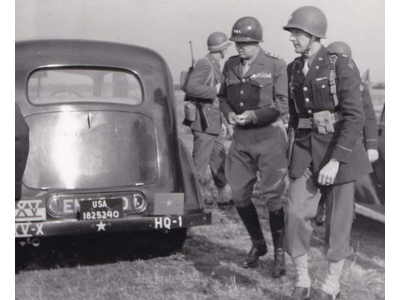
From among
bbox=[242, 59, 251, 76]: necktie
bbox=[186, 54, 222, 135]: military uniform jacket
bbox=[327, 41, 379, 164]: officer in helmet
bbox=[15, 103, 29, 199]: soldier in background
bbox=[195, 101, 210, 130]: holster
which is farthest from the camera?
bbox=[195, 101, 210, 130]: holster

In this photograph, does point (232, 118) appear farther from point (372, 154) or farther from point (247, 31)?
point (372, 154)

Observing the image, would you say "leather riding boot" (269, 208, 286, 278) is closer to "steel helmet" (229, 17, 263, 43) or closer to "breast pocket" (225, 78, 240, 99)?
"breast pocket" (225, 78, 240, 99)

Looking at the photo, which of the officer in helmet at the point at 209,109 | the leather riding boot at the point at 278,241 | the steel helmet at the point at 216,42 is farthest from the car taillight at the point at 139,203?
the steel helmet at the point at 216,42

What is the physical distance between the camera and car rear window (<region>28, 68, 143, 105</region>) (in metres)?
4.94

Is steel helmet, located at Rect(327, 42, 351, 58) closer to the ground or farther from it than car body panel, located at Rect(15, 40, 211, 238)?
farther from it

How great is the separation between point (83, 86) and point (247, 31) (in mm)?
1652

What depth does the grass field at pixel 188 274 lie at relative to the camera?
13.9 feet

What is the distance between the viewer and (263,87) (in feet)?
15.8

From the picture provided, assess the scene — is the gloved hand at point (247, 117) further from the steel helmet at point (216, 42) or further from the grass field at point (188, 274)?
the steel helmet at point (216, 42)

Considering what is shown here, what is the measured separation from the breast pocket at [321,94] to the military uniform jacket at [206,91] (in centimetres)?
318

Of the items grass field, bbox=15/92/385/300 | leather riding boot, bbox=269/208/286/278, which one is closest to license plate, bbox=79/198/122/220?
grass field, bbox=15/92/385/300

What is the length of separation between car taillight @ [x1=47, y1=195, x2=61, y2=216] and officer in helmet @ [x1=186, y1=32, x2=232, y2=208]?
284cm

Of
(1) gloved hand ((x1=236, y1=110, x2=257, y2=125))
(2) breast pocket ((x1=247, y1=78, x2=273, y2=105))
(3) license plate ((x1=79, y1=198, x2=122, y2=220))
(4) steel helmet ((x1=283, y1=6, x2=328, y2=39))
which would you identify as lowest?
(3) license plate ((x1=79, y1=198, x2=122, y2=220))

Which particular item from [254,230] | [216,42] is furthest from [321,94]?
[216,42]
